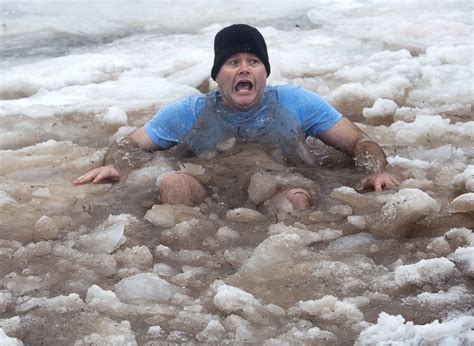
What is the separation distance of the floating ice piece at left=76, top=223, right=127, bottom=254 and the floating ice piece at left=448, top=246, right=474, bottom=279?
1.39 meters

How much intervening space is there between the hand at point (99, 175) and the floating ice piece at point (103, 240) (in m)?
→ 0.69

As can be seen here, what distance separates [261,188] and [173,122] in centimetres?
78

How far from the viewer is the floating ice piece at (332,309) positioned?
2.42 m

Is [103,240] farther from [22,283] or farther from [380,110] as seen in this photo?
[380,110]

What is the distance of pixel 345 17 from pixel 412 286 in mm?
7261

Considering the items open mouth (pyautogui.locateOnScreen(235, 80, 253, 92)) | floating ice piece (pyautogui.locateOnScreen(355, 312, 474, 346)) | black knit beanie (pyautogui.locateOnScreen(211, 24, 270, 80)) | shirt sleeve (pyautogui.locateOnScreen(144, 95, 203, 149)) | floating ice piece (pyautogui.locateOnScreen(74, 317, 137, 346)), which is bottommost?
floating ice piece (pyautogui.locateOnScreen(74, 317, 137, 346))

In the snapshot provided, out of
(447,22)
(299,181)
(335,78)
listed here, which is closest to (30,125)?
(299,181)

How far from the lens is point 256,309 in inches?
98.0

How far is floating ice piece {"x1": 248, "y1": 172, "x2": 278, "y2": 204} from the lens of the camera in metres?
3.59

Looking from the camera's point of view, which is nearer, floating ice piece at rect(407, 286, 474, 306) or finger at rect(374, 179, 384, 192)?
floating ice piece at rect(407, 286, 474, 306)

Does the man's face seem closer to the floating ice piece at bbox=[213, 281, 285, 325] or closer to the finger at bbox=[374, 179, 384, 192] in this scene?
the finger at bbox=[374, 179, 384, 192]

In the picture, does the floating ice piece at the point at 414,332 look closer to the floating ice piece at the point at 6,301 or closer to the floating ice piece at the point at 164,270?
the floating ice piece at the point at 164,270

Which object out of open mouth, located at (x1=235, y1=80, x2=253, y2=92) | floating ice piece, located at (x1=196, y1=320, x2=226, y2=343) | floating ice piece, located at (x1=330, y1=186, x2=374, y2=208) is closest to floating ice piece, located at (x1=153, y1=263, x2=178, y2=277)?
floating ice piece, located at (x1=196, y1=320, x2=226, y2=343)

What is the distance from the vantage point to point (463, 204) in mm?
3197
